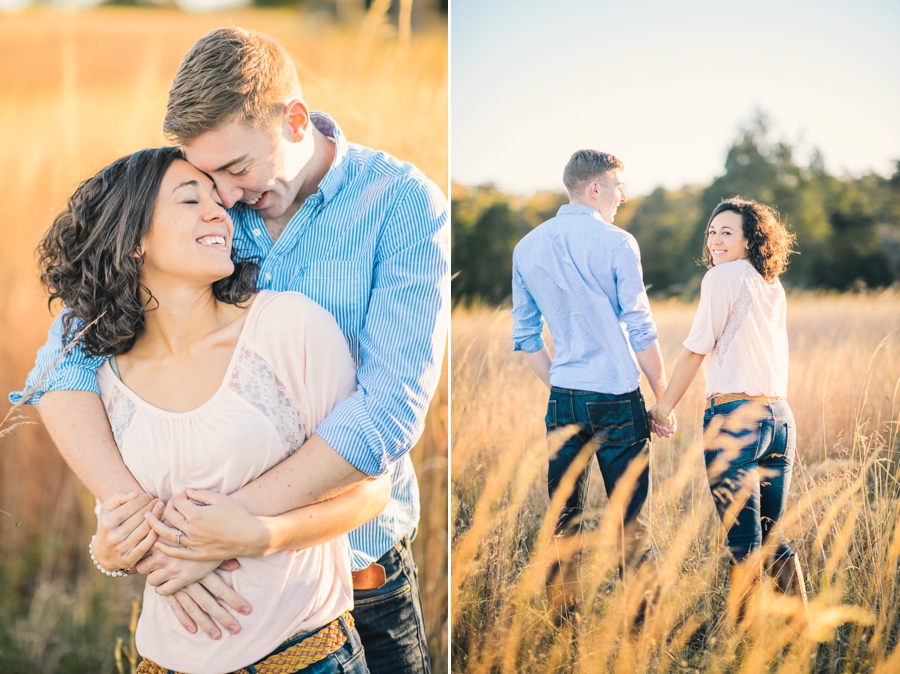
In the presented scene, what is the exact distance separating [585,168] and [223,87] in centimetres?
93

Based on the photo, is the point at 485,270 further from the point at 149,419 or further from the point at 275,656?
the point at 275,656

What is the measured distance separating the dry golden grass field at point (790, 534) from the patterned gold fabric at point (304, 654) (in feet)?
2.65

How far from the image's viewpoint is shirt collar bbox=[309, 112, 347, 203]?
4.78 ft

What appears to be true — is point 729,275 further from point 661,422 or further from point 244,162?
point 244,162

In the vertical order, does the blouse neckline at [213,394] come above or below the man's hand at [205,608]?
above

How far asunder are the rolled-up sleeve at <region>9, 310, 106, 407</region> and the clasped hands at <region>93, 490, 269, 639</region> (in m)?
0.24

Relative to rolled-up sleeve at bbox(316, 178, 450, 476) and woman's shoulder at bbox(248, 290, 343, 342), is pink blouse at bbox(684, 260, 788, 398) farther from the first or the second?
woman's shoulder at bbox(248, 290, 343, 342)

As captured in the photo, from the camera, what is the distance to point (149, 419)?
49.9 inches

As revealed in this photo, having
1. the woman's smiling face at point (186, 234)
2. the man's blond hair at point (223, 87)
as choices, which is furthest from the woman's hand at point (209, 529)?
the man's blond hair at point (223, 87)

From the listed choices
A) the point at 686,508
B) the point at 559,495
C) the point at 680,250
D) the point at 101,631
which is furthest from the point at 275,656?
the point at 101,631

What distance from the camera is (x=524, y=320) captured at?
6.30ft

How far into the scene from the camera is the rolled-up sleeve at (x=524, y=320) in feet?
6.23

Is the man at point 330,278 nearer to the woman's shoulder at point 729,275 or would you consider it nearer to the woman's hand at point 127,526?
the woman's hand at point 127,526

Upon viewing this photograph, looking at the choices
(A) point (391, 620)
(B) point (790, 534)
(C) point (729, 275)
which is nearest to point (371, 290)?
(A) point (391, 620)
